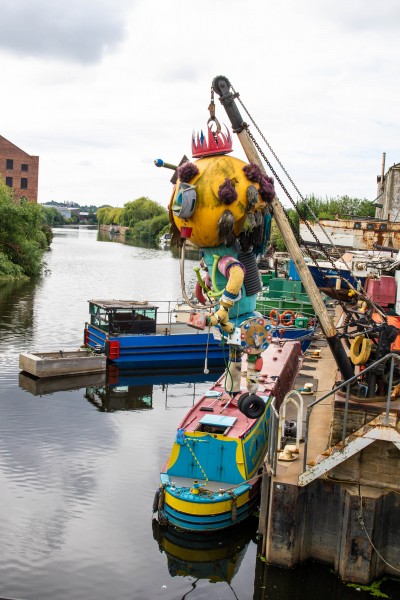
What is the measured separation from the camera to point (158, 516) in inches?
653

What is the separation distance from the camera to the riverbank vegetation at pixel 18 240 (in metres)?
59.8

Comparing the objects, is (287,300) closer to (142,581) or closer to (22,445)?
(22,445)

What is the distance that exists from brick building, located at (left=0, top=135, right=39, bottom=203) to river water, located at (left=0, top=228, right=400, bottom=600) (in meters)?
73.2

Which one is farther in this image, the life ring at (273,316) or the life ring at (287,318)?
the life ring at (287,318)

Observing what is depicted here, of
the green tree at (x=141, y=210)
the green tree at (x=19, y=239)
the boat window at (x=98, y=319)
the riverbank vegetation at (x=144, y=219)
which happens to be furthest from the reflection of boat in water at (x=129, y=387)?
the green tree at (x=141, y=210)

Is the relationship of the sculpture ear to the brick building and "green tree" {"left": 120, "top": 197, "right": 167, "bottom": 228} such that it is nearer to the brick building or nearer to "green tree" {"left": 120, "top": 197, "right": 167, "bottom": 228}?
the brick building

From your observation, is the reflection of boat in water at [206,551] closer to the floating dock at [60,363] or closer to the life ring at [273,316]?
the floating dock at [60,363]

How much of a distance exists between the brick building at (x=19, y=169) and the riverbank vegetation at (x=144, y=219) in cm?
6551

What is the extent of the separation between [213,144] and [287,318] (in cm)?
2015

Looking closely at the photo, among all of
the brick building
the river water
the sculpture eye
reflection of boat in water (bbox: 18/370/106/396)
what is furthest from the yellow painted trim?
the brick building

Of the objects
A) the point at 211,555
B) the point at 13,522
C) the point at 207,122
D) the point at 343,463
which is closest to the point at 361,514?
the point at 343,463

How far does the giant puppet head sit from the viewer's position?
56.5ft

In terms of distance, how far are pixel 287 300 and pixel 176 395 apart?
13294mm

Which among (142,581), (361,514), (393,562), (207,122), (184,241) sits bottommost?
(142,581)
